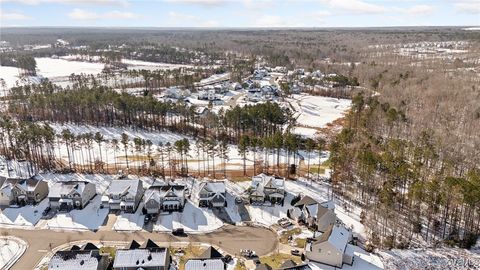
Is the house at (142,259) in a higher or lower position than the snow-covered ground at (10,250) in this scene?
higher

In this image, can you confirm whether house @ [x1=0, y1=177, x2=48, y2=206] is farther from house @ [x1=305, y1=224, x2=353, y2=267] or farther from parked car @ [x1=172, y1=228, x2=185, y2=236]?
house @ [x1=305, y1=224, x2=353, y2=267]

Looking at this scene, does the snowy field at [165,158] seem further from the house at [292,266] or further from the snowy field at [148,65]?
the snowy field at [148,65]

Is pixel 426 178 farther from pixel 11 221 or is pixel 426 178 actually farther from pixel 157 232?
pixel 11 221

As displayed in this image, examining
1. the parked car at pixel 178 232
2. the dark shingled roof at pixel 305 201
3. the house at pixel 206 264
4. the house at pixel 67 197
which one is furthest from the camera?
the house at pixel 67 197

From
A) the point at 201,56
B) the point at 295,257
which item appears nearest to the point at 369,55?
the point at 201,56

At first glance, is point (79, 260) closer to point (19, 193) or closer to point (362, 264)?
point (19, 193)

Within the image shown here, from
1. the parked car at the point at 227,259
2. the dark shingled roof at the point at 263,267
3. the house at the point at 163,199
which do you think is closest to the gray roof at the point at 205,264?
the parked car at the point at 227,259

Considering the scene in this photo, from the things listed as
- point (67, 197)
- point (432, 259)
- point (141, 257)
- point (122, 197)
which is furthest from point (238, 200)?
point (432, 259)

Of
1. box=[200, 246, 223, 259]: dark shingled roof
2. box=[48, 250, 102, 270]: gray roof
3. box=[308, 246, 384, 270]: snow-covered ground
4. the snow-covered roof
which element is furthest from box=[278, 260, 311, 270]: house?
box=[48, 250, 102, 270]: gray roof
